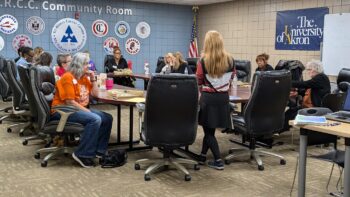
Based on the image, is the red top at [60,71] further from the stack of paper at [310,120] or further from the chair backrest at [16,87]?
the stack of paper at [310,120]

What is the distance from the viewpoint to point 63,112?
4086 millimetres

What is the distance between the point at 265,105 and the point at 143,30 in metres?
6.87

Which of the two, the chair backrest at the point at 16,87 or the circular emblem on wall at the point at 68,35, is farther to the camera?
the circular emblem on wall at the point at 68,35

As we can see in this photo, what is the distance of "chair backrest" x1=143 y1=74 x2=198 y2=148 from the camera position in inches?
143

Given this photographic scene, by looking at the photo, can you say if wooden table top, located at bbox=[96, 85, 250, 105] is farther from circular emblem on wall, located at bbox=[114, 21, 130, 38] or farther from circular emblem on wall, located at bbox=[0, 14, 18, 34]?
circular emblem on wall, located at bbox=[114, 21, 130, 38]

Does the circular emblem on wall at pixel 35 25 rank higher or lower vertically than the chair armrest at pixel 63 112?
higher

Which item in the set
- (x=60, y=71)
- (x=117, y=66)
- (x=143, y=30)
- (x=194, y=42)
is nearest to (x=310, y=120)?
(x=60, y=71)

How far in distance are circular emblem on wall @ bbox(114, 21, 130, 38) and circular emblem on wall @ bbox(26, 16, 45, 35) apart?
1.79 meters

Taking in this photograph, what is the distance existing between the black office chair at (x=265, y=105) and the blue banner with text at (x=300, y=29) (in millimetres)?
4085

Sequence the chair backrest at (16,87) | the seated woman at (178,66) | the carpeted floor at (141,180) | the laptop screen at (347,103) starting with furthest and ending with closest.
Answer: the seated woman at (178,66) < the chair backrest at (16,87) < the carpeted floor at (141,180) < the laptop screen at (347,103)

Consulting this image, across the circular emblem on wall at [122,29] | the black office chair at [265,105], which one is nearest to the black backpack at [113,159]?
the black office chair at [265,105]

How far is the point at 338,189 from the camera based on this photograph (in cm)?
375

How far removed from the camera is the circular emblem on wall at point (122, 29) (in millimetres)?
10234

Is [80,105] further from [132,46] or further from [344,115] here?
[132,46]
